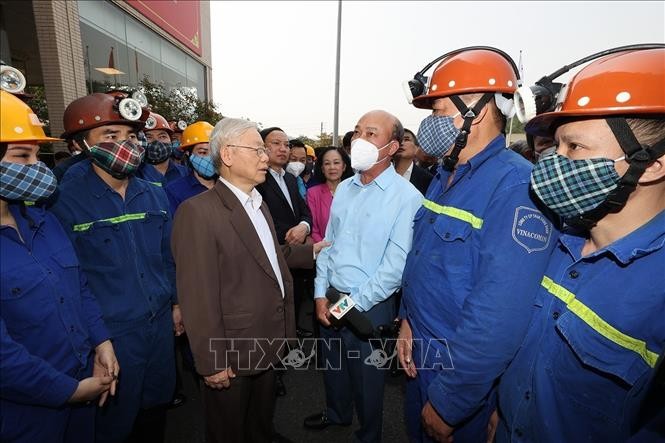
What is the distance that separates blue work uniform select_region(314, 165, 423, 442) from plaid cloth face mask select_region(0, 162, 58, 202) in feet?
6.40

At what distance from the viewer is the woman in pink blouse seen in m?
4.32

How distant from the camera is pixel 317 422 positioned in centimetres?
320

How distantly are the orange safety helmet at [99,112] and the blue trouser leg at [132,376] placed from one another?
57.7 inches

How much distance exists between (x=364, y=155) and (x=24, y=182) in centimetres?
209

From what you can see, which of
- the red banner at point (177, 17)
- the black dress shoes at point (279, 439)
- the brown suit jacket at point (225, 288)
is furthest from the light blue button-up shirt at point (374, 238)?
the red banner at point (177, 17)

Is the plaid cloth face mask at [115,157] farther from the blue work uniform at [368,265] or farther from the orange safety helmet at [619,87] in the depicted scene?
the orange safety helmet at [619,87]

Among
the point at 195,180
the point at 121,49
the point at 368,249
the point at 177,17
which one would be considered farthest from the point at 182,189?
the point at 177,17

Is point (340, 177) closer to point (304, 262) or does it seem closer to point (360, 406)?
point (304, 262)

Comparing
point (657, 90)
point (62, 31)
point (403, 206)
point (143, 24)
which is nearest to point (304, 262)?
point (403, 206)

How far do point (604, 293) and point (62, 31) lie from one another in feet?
42.3

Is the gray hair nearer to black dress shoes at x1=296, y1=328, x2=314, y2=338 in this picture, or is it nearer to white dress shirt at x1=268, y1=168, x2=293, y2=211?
white dress shirt at x1=268, y1=168, x2=293, y2=211

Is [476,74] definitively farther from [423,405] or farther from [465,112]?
[423,405]

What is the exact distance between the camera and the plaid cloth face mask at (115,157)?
2324 millimetres

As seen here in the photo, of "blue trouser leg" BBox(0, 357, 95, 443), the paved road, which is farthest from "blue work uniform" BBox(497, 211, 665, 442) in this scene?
"blue trouser leg" BBox(0, 357, 95, 443)
